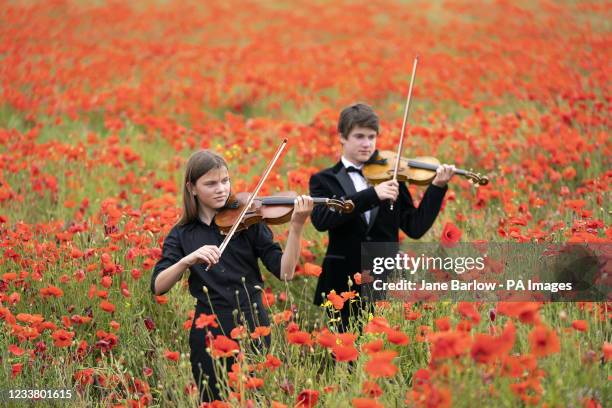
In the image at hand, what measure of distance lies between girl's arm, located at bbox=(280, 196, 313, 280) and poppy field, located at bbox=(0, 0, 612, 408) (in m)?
0.09

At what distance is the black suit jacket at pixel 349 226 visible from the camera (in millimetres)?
4047

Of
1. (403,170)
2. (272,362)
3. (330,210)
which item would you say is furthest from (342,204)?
(272,362)

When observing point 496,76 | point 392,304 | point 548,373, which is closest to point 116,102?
point 496,76

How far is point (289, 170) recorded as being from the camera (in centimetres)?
677

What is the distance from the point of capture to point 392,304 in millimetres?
3387

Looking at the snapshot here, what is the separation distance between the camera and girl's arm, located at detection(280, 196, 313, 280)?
10.8 feet

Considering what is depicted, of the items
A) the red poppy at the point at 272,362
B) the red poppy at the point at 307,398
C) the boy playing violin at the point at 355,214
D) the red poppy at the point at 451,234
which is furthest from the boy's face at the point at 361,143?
the red poppy at the point at 307,398

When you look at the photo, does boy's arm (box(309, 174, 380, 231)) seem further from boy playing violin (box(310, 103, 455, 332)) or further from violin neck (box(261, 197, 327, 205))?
violin neck (box(261, 197, 327, 205))

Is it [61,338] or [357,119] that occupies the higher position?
[357,119]

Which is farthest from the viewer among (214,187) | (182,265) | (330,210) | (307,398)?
(330,210)

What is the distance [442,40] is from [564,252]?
29.4 feet

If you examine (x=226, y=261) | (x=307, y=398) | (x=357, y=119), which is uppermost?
(x=357, y=119)

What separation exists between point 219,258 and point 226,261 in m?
0.12

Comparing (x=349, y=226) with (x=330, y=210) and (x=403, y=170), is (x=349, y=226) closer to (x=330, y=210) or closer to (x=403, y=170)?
(x=330, y=210)
